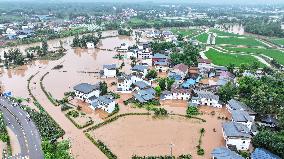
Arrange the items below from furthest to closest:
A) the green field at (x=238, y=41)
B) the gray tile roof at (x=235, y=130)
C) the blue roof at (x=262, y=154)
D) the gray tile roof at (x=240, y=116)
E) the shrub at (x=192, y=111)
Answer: the green field at (x=238, y=41) < the shrub at (x=192, y=111) < the gray tile roof at (x=240, y=116) < the gray tile roof at (x=235, y=130) < the blue roof at (x=262, y=154)

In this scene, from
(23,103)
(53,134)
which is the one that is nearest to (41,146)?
(53,134)

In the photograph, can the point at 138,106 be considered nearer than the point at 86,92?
Yes

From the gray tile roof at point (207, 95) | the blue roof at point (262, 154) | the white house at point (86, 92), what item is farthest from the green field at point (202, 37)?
the blue roof at point (262, 154)

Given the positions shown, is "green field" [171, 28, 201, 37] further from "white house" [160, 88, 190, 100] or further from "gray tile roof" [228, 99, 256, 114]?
"gray tile roof" [228, 99, 256, 114]

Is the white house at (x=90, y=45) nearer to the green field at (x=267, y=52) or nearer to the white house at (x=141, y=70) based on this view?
the white house at (x=141, y=70)

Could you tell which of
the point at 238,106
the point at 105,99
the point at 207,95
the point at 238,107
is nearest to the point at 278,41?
the point at 207,95

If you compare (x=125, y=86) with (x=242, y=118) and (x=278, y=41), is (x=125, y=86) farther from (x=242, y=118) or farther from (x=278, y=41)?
(x=278, y=41)
